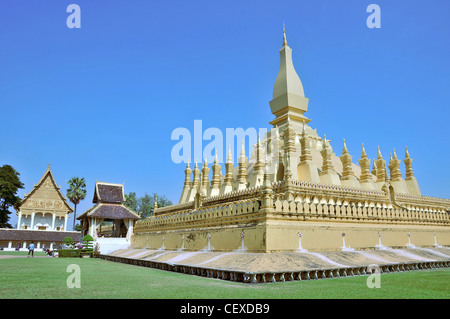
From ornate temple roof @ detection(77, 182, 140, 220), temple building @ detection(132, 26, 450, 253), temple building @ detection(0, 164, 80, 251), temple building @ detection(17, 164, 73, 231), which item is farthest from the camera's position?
temple building @ detection(17, 164, 73, 231)

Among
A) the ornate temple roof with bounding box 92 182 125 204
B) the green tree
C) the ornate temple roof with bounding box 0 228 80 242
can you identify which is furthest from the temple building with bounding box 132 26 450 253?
the green tree

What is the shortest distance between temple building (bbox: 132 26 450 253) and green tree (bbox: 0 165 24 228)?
31306 millimetres

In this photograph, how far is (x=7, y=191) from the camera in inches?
1950

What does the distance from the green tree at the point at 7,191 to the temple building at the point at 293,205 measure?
31306 millimetres

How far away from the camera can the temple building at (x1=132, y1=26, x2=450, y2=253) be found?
45.5 feet

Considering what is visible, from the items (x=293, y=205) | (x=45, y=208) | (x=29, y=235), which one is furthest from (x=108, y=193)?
(x=293, y=205)

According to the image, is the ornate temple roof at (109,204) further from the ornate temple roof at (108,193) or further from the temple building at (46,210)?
the temple building at (46,210)

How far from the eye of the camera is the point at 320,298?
22.9 feet

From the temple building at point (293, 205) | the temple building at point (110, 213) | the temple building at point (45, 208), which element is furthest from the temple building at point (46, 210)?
the temple building at point (293, 205)

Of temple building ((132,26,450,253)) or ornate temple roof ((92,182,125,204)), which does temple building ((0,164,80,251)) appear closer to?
ornate temple roof ((92,182,125,204))

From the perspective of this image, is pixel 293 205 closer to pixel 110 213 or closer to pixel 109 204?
pixel 110 213

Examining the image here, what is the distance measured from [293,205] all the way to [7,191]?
49.5 meters
